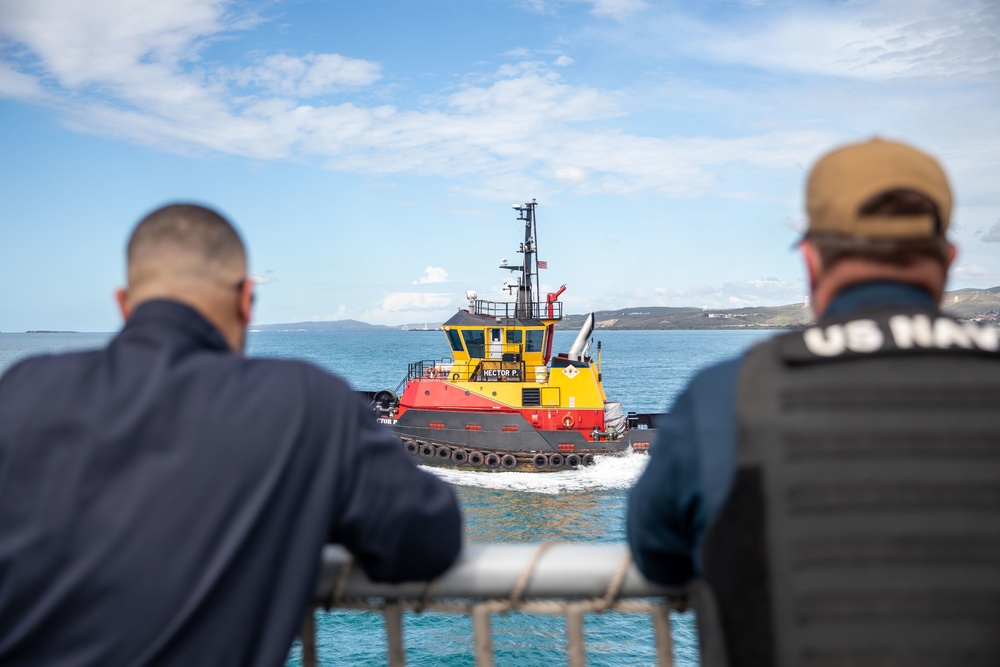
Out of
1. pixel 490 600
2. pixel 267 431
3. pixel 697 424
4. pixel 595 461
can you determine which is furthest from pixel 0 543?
pixel 595 461

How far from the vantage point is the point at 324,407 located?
1.54 metres

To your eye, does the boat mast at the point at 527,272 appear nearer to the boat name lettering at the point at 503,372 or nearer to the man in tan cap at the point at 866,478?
the boat name lettering at the point at 503,372

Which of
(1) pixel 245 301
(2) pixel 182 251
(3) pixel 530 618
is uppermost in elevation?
(2) pixel 182 251

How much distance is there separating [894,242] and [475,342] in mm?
22959

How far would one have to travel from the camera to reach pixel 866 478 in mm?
1278

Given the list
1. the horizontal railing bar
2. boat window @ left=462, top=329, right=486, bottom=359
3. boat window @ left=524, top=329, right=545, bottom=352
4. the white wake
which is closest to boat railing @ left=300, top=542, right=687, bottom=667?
the horizontal railing bar

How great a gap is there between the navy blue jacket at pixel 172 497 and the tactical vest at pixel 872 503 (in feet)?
2.38

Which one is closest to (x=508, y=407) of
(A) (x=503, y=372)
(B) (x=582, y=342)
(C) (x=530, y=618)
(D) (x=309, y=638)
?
(A) (x=503, y=372)

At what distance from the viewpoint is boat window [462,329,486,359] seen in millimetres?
24156

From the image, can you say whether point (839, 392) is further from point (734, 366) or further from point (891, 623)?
point (891, 623)

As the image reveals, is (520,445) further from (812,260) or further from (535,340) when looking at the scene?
(812,260)

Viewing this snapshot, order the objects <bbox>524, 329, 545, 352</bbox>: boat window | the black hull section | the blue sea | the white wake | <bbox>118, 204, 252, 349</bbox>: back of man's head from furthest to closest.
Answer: <bbox>524, 329, 545, 352</bbox>: boat window < the black hull section < the white wake < the blue sea < <bbox>118, 204, 252, 349</bbox>: back of man's head

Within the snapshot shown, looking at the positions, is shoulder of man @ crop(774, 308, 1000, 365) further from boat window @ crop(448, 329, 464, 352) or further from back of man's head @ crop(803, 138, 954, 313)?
boat window @ crop(448, 329, 464, 352)

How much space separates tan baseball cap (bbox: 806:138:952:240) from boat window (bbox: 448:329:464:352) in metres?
22.8
